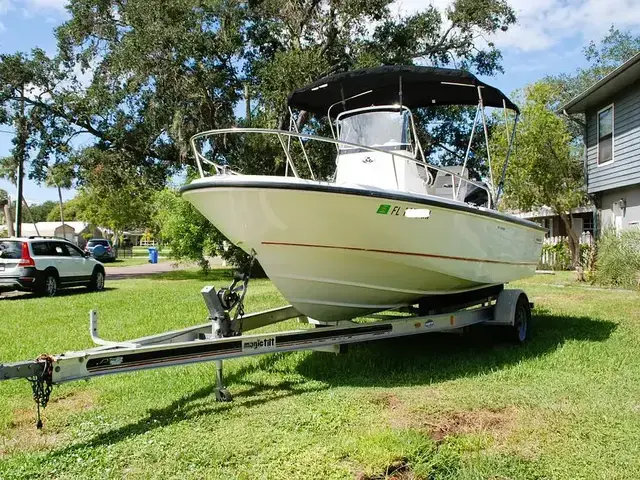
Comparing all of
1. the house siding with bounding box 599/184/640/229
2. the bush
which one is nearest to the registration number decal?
the bush

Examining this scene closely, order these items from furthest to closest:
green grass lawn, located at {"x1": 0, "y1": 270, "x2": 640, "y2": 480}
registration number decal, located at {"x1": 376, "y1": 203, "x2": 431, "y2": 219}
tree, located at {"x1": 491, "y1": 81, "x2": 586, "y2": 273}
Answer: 1. tree, located at {"x1": 491, "y1": 81, "x2": 586, "y2": 273}
2. registration number decal, located at {"x1": 376, "y1": 203, "x2": 431, "y2": 219}
3. green grass lawn, located at {"x1": 0, "y1": 270, "x2": 640, "y2": 480}

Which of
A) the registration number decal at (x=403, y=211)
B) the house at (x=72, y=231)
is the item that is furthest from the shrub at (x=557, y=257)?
the house at (x=72, y=231)

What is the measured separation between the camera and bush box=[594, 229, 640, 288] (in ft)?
41.2

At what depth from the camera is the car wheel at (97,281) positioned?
16.3 meters

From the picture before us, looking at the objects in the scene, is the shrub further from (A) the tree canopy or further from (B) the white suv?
(B) the white suv

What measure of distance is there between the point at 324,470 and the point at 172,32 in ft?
58.8

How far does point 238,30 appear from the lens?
66.7 feet

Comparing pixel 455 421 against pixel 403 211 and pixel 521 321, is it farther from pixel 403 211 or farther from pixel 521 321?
pixel 521 321

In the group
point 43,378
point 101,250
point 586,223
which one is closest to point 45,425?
point 43,378

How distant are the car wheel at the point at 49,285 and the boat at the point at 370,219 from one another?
9605 millimetres

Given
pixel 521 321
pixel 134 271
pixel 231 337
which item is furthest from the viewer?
pixel 134 271

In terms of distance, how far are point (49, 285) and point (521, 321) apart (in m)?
11.8

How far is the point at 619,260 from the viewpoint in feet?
42.3

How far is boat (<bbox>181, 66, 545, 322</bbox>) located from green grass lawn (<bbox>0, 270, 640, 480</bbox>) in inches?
32.3
